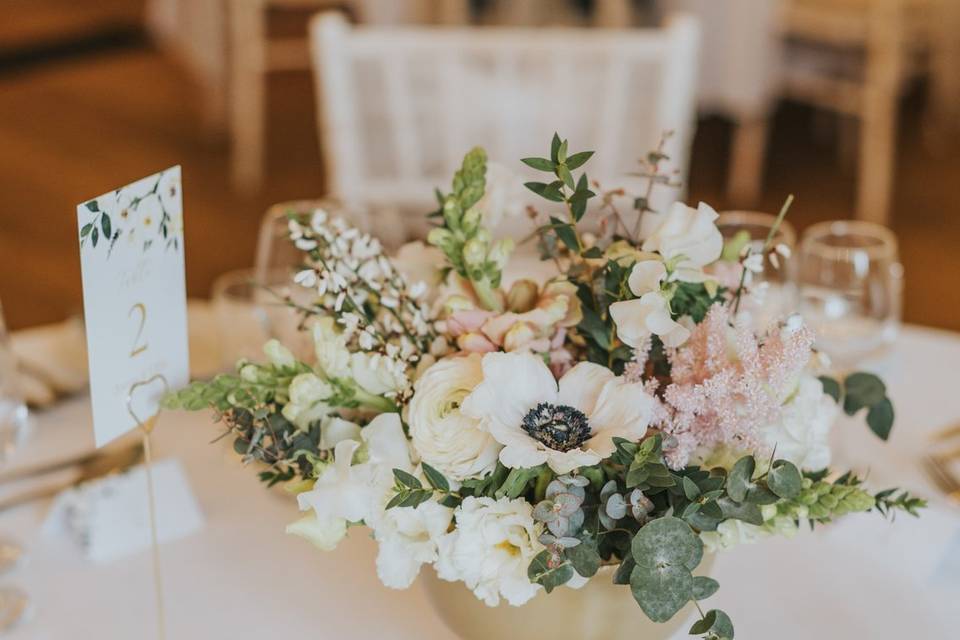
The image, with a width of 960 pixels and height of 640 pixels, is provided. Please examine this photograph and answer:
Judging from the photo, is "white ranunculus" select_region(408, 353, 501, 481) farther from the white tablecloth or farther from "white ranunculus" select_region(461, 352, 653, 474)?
the white tablecloth

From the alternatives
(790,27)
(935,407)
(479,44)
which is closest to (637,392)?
→ (935,407)

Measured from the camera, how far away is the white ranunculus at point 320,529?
27.6 inches

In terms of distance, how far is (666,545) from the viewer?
25.3 inches

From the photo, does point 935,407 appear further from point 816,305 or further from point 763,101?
point 763,101

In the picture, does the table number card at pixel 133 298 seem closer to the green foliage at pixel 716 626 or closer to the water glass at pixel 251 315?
the water glass at pixel 251 315

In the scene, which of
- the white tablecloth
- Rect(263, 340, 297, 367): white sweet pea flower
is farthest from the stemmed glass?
Rect(263, 340, 297, 367): white sweet pea flower

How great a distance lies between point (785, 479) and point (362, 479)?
258 mm

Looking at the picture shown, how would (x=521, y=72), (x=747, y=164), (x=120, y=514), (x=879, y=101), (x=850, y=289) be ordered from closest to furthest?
(x=120, y=514), (x=850, y=289), (x=521, y=72), (x=879, y=101), (x=747, y=164)

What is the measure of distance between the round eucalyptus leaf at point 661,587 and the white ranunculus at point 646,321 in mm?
141

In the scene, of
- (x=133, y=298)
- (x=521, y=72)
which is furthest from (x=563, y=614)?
(x=521, y=72)

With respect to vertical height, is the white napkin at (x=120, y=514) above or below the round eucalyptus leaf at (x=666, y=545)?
below

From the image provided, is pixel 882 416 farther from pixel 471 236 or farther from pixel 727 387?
pixel 471 236

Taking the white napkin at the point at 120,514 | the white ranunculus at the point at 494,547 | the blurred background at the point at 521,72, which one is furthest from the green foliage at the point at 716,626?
the blurred background at the point at 521,72

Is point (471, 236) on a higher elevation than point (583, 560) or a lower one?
higher
